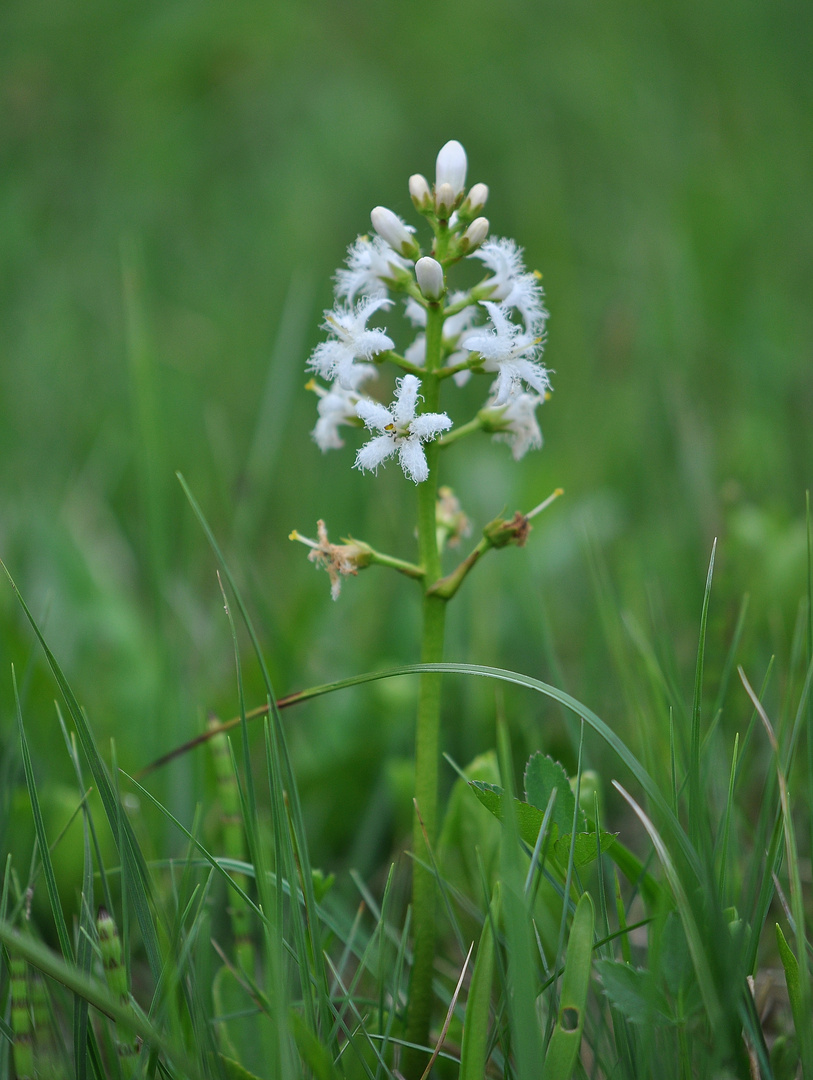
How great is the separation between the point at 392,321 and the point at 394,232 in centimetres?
353

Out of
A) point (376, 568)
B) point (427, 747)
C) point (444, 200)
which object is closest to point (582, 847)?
point (427, 747)

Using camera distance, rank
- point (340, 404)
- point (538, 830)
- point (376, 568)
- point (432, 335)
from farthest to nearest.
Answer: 1. point (376, 568)
2. point (340, 404)
3. point (432, 335)
4. point (538, 830)

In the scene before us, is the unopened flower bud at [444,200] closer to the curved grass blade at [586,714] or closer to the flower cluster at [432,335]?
the flower cluster at [432,335]

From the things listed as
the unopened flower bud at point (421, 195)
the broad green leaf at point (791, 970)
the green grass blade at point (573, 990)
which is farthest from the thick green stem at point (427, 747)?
the broad green leaf at point (791, 970)

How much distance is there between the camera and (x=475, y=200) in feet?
5.10

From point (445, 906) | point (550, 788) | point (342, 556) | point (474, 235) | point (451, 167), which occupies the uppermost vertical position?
point (451, 167)

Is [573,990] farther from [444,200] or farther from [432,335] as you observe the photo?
[444,200]

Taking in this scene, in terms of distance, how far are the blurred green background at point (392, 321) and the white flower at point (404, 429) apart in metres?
0.58

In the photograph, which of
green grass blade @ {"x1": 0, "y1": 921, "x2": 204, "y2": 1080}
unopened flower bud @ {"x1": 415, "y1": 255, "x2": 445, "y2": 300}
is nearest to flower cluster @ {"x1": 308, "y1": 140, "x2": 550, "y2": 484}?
unopened flower bud @ {"x1": 415, "y1": 255, "x2": 445, "y2": 300}

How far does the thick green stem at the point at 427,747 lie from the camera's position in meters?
1.48

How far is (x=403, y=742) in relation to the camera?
246 cm

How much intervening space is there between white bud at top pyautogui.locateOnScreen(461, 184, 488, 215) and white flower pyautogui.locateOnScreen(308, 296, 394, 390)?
224mm

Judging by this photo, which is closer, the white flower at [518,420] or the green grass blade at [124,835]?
the green grass blade at [124,835]

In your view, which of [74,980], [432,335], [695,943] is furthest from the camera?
[432,335]
